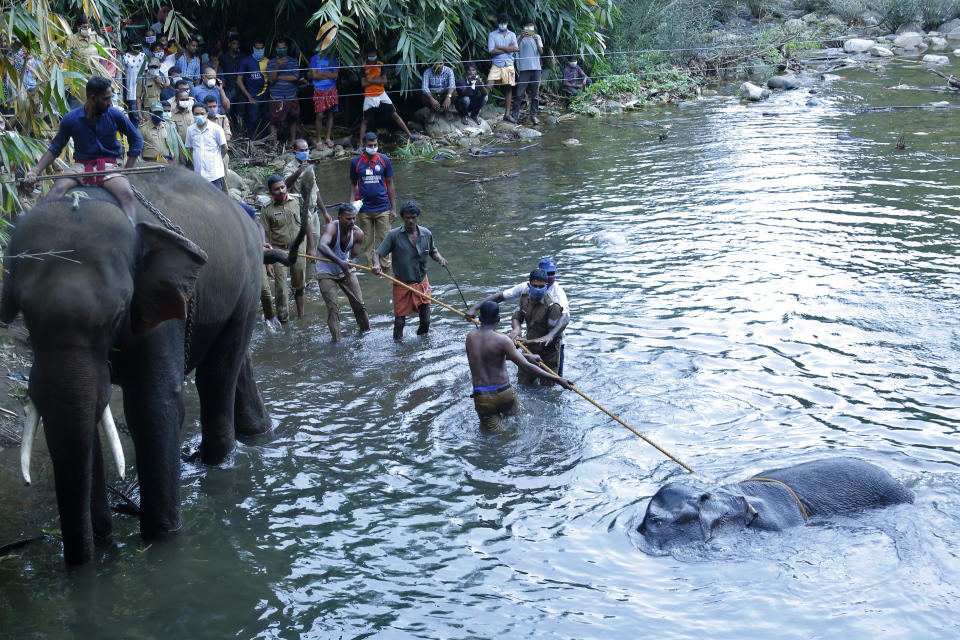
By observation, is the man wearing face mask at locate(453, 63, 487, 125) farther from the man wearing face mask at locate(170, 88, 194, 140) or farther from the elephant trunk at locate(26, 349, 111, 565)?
the elephant trunk at locate(26, 349, 111, 565)

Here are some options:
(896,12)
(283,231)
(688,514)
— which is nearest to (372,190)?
(283,231)

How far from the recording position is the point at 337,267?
10086mm

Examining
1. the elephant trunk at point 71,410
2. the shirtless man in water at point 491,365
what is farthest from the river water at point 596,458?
the elephant trunk at point 71,410

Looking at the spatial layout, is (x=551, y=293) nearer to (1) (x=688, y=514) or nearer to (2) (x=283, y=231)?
(1) (x=688, y=514)

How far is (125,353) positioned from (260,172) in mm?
11492

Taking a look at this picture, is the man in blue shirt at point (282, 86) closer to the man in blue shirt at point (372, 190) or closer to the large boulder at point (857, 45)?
the man in blue shirt at point (372, 190)

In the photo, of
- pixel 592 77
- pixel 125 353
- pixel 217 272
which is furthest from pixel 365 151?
pixel 592 77

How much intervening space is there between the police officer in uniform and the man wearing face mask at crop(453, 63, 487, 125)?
10423 millimetres

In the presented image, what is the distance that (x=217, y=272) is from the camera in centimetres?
649

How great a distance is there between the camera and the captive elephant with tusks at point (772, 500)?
6082 millimetres

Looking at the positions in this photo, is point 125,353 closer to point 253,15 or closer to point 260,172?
point 260,172

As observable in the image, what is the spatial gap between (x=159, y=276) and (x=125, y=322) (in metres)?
0.33

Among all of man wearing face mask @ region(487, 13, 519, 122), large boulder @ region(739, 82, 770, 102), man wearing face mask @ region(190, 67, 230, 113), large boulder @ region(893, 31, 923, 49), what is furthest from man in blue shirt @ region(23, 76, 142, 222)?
large boulder @ region(893, 31, 923, 49)

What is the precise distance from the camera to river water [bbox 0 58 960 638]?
18.4ft
